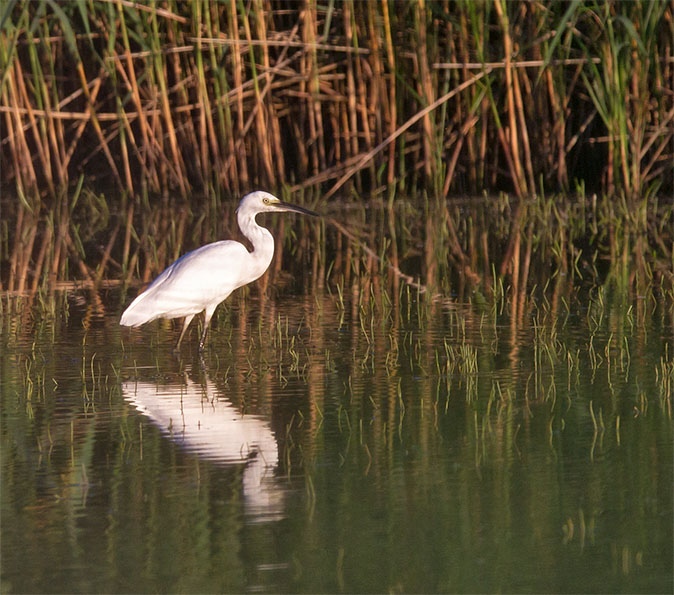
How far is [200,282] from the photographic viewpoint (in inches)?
230

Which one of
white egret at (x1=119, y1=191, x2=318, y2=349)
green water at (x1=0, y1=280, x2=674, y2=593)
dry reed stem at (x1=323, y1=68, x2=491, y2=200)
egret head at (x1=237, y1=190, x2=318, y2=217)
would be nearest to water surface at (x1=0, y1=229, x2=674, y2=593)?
green water at (x1=0, y1=280, x2=674, y2=593)

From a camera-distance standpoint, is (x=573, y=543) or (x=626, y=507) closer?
(x=573, y=543)

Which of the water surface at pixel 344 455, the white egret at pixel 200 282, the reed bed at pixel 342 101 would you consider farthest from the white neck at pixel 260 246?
the reed bed at pixel 342 101

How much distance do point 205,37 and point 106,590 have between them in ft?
31.6

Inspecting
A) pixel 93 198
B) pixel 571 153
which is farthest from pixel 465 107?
pixel 93 198

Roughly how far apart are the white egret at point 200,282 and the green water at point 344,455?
0.64 feet

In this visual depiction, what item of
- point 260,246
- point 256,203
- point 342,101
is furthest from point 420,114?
point 260,246

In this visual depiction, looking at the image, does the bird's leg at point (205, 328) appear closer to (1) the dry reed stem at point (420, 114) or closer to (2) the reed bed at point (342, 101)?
(2) the reed bed at point (342, 101)

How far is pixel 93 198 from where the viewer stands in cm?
1255

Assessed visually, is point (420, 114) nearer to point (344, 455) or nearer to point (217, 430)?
point (217, 430)

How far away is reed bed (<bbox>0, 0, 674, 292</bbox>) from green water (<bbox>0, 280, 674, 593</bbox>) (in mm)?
4654

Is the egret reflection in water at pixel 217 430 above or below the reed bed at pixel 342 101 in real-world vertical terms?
below

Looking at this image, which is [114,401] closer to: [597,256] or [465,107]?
[597,256]

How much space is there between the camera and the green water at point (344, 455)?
306 cm
